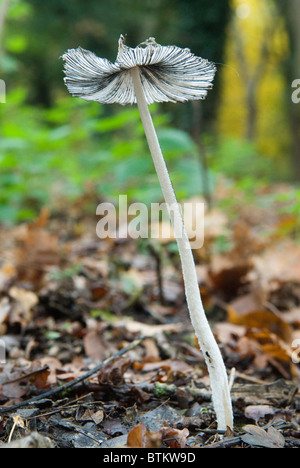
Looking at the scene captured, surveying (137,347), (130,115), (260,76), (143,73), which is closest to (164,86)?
(143,73)

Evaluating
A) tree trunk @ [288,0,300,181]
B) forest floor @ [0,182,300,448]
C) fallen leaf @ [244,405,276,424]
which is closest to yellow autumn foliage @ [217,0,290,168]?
tree trunk @ [288,0,300,181]

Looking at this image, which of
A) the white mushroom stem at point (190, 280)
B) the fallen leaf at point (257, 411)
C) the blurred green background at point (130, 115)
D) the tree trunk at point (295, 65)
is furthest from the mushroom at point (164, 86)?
the tree trunk at point (295, 65)

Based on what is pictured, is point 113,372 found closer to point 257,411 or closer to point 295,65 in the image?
point 257,411

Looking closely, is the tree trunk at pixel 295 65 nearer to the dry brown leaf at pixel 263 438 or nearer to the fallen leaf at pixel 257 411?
the fallen leaf at pixel 257 411

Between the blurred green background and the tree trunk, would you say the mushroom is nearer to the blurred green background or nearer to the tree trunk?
the blurred green background

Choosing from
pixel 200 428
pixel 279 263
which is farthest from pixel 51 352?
pixel 279 263

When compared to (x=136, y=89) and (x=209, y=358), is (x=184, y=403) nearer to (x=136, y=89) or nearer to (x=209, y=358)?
(x=209, y=358)
